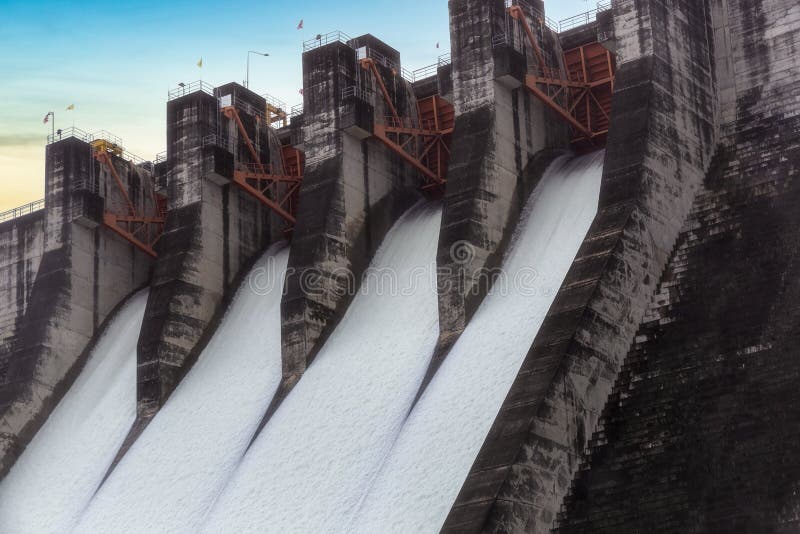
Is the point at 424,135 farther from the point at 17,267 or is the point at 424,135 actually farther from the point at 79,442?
the point at 17,267

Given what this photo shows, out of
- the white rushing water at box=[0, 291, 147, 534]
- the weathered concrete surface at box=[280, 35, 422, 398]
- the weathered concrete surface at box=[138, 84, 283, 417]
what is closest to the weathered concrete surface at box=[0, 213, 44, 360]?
the white rushing water at box=[0, 291, 147, 534]

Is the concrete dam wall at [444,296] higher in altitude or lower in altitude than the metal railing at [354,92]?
lower

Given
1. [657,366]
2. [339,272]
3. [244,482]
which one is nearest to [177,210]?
[339,272]

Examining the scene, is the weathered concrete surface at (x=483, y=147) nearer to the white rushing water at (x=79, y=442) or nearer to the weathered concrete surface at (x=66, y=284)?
the white rushing water at (x=79, y=442)

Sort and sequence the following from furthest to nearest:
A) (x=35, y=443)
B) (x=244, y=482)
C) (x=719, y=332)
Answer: (x=35, y=443), (x=244, y=482), (x=719, y=332)

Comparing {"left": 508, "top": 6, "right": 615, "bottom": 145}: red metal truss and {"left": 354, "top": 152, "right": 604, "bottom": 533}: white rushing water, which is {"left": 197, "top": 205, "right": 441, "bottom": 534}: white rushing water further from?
{"left": 508, "top": 6, "right": 615, "bottom": 145}: red metal truss

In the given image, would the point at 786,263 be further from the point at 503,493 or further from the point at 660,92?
the point at 503,493

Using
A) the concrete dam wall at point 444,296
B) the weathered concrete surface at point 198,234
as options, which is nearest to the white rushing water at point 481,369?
the concrete dam wall at point 444,296
